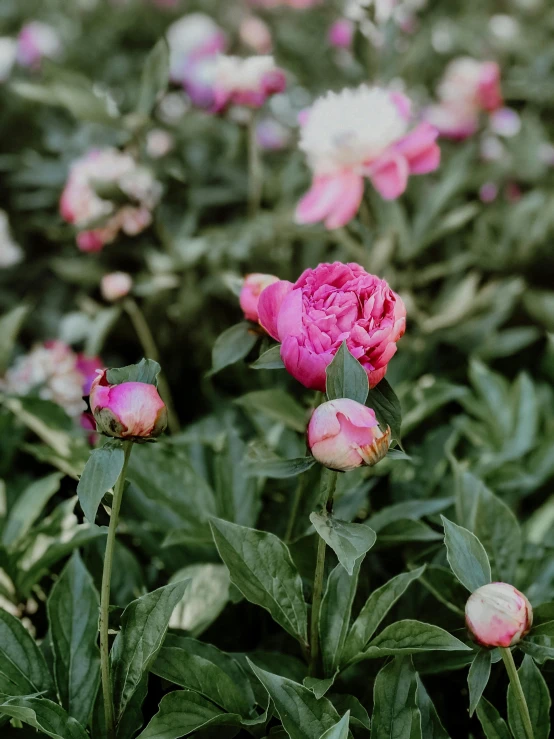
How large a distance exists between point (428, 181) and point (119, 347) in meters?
0.77

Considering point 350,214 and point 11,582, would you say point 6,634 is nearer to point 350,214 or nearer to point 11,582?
point 11,582

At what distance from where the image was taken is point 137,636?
23.0 inches

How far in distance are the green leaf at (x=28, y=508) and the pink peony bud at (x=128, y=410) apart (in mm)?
366

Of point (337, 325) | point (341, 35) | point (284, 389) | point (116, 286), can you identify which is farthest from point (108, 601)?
point (341, 35)

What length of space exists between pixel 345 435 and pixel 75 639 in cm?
33

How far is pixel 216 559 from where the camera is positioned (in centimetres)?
87

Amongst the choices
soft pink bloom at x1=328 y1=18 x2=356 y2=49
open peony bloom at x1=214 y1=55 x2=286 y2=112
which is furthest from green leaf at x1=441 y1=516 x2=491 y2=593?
soft pink bloom at x1=328 y1=18 x2=356 y2=49

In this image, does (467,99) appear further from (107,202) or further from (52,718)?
(52,718)

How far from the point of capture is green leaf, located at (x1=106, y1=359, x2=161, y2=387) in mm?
561

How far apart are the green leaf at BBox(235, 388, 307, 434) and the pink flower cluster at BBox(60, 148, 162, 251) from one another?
51 centimetres

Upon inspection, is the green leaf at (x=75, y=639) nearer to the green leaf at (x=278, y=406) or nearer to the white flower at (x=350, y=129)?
the green leaf at (x=278, y=406)

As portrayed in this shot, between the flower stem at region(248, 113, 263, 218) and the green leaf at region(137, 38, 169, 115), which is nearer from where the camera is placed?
the green leaf at region(137, 38, 169, 115)

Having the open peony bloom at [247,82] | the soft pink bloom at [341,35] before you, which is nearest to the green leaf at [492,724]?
the open peony bloom at [247,82]

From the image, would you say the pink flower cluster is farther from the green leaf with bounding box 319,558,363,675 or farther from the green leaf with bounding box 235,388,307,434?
the green leaf with bounding box 319,558,363,675
